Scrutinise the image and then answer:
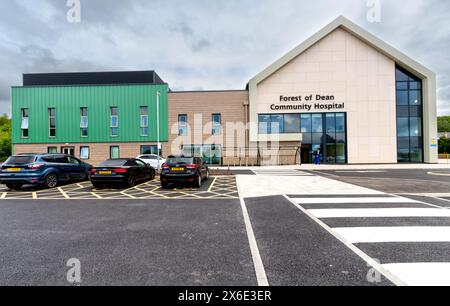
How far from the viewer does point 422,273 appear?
115 inches

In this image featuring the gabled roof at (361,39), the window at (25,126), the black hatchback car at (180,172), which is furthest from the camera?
the window at (25,126)

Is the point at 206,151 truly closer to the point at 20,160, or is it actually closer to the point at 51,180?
the point at 51,180

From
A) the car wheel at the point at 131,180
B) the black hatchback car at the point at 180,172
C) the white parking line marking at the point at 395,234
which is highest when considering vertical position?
the black hatchback car at the point at 180,172

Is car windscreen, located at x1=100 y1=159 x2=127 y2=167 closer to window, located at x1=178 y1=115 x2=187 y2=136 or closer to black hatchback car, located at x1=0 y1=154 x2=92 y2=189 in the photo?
black hatchback car, located at x1=0 y1=154 x2=92 y2=189

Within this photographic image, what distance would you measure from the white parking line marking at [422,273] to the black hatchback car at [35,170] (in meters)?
12.9

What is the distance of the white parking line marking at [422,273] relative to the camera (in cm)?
273

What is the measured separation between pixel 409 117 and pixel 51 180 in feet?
111

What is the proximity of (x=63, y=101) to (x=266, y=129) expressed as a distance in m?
23.7

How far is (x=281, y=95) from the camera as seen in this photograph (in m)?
25.2

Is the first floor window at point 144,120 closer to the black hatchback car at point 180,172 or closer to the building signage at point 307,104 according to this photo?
the building signage at point 307,104

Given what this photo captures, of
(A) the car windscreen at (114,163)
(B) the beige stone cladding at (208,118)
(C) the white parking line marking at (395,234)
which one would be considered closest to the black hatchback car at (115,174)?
(A) the car windscreen at (114,163)

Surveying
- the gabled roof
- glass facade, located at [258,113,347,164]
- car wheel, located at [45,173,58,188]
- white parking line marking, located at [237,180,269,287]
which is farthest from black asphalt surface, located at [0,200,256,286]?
the gabled roof
